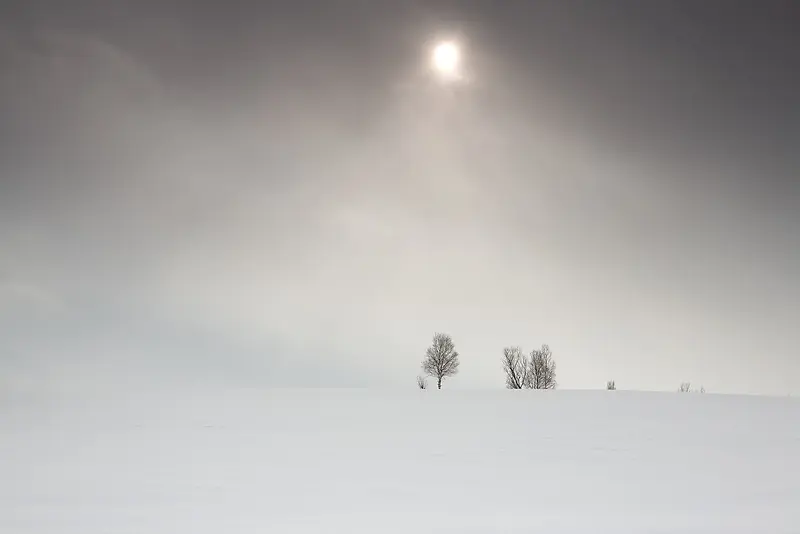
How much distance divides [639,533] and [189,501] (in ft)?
20.8

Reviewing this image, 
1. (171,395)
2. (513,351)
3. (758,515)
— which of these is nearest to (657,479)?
(758,515)

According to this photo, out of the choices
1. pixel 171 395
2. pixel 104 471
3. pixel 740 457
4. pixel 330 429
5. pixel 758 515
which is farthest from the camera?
pixel 171 395

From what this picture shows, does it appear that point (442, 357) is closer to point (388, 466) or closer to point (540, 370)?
point (540, 370)

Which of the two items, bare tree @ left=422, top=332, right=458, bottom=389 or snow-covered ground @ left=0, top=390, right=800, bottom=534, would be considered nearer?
snow-covered ground @ left=0, top=390, right=800, bottom=534

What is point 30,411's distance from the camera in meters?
12.8

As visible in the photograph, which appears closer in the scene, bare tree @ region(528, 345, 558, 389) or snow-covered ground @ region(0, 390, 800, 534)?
snow-covered ground @ region(0, 390, 800, 534)

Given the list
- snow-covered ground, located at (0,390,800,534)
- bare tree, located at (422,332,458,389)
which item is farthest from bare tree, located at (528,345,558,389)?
A: snow-covered ground, located at (0,390,800,534)

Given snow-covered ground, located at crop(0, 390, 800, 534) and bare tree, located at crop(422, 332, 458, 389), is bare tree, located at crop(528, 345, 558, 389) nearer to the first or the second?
bare tree, located at crop(422, 332, 458, 389)

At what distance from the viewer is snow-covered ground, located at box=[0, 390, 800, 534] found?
7.62m

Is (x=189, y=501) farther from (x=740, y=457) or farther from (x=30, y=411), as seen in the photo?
(x=740, y=457)

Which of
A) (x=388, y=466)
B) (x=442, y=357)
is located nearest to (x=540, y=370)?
(x=442, y=357)

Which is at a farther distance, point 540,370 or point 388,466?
point 540,370

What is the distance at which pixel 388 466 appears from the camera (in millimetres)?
9711

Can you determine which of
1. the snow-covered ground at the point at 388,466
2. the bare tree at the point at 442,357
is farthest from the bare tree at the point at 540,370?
the snow-covered ground at the point at 388,466
